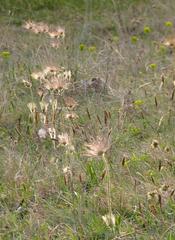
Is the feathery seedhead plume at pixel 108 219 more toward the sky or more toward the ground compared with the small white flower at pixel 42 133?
more toward the sky

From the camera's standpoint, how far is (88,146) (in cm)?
230

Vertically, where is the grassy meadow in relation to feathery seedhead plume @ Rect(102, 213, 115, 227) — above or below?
below

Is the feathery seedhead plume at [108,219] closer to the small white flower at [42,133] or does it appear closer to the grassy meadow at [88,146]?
the grassy meadow at [88,146]

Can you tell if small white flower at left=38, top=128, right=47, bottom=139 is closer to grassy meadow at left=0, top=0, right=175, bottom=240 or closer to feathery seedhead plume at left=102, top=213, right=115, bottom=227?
grassy meadow at left=0, top=0, right=175, bottom=240

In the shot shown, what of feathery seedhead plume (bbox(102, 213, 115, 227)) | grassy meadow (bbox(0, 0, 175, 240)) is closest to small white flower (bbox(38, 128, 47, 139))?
grassy meadow (bbox(0, 0, 175, 240))

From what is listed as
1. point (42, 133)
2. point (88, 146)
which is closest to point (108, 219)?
point (88, 146)

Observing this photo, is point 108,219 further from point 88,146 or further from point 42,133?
point 42,133

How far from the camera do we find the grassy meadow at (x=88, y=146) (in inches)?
98.0

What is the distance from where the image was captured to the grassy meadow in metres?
2.49

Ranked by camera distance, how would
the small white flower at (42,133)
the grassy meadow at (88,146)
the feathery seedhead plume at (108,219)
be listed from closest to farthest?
the feathery seedhead plume at (108,219) < the grassy meadow at (88,146) < the small white flower at (42,133)

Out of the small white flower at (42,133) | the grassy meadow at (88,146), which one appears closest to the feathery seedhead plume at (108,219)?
the grassy meadow at (88,146)

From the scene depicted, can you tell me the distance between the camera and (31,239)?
96.1 inches

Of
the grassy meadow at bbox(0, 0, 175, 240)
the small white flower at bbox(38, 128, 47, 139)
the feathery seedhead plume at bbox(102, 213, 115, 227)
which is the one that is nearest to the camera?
the feathery seedhead plume at bbox(102, 213, 115, 227)

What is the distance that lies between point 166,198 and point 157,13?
5.30m
